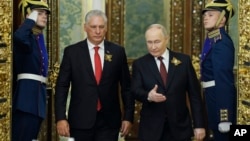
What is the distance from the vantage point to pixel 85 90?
15.2ft

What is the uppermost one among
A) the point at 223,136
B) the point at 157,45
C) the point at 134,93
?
the point at 157,45

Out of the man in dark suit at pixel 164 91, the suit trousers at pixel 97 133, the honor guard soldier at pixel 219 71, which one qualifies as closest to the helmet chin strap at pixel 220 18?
the honor guard soldier at pixel 219 71

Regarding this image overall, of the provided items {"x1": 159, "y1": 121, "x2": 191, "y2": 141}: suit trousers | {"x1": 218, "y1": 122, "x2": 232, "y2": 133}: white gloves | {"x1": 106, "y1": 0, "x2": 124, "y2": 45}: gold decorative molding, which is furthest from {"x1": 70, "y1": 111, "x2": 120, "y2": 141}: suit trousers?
{"x1": 106, "y1": 0, "x2": 124, "y2": 45}: gold decorative molding

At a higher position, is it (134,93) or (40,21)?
(40,21)

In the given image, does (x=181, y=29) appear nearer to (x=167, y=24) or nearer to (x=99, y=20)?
(x=167, y=24)

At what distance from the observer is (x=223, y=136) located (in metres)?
4.84

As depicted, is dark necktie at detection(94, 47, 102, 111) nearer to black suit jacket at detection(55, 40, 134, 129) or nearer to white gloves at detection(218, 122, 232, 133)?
black suit jacket at detection(55, 40, 134, 129)

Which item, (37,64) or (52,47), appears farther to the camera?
(52,47)

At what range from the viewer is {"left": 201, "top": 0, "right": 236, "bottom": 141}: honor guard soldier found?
4.83m

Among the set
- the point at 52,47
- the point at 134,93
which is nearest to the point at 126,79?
the point at 134,93

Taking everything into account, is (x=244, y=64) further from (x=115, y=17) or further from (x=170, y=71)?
(x=115, y=17)

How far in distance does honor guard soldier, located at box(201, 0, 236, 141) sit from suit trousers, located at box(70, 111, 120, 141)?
82cm

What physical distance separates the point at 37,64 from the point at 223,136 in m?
1.50

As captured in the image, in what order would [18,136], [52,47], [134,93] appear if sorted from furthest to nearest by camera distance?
[52,47]
[18,136]
[134,93]
